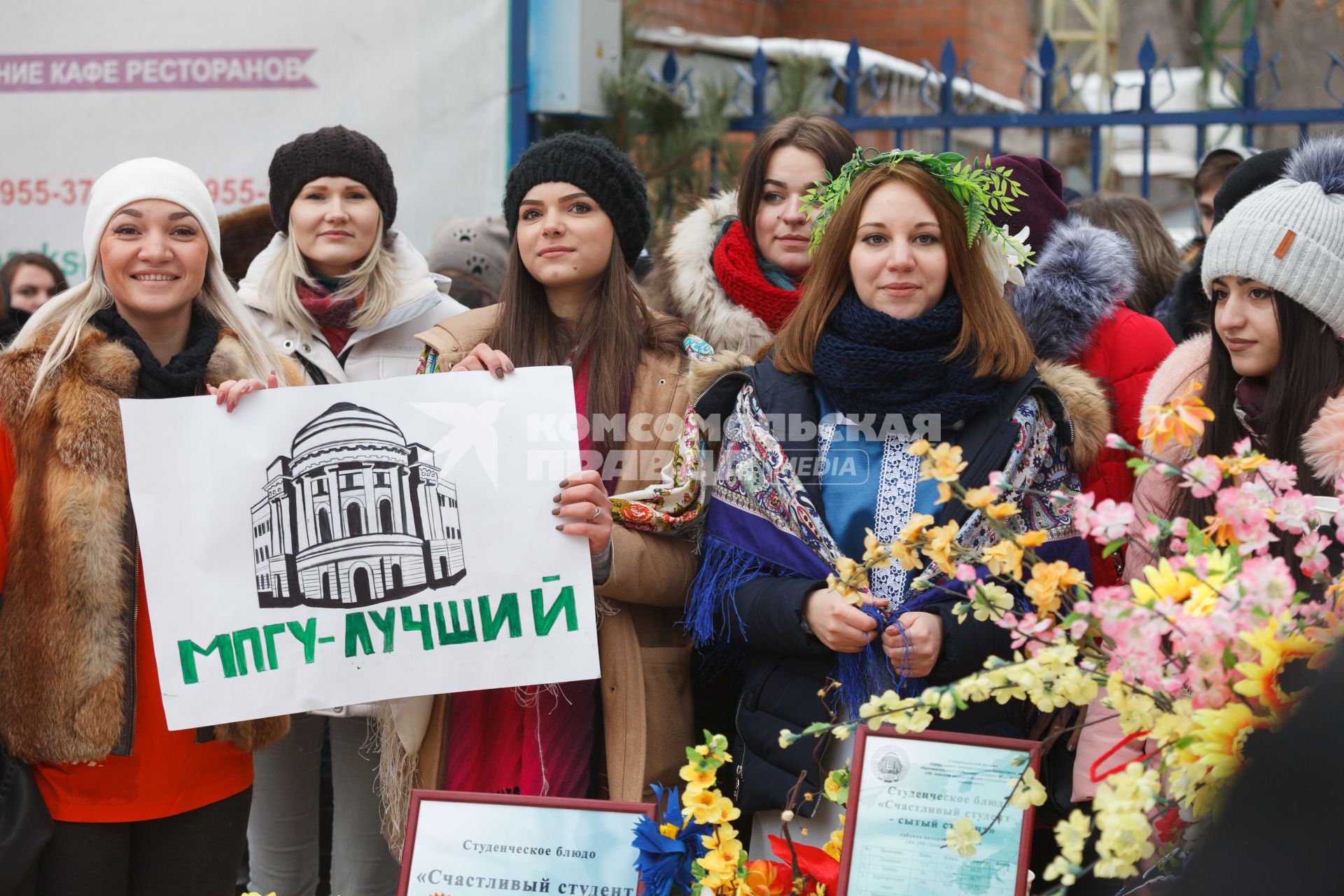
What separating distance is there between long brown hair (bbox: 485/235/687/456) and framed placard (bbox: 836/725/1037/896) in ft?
3.64

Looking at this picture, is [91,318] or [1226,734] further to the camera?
[91,318]

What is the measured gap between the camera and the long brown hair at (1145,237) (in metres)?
4.29

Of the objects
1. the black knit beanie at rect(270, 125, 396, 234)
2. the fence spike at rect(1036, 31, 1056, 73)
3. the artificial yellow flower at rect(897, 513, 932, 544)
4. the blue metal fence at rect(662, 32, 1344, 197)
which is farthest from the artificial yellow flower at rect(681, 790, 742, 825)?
the fence spike at rect(1036, 31, 1056, 73)

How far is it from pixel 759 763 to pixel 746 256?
136 cm

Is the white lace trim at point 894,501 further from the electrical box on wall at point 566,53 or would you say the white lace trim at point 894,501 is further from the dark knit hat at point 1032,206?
the electrical box on wall at point 566,53

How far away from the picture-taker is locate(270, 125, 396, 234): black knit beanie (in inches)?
141

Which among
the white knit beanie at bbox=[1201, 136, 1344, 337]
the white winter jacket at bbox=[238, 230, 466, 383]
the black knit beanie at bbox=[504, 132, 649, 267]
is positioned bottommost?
the white winter jacket at bbox=[238, 230, 466, 383]

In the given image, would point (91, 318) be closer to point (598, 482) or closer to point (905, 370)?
point (598, 482)

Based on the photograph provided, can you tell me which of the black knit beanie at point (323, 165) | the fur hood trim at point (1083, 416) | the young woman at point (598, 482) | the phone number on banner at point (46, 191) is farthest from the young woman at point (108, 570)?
the phone number on banner at point (46, 191)

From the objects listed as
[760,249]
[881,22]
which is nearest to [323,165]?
[760,249]

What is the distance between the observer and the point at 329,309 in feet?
11.4

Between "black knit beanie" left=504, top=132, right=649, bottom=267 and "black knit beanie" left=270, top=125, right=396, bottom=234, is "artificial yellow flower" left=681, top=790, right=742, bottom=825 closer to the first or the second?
"black knit beanie" left=504, top=132, right=649, bottom=267

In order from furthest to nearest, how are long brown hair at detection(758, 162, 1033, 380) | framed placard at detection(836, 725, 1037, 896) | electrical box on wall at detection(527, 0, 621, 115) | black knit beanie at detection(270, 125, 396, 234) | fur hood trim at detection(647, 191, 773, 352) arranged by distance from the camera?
1. electrical box on wall at detection(527, 0, 621, 115)
2. black knit beanie at detection(270, 125, 396, 234)
3. fur hood trim at detection(647, 191, 773, 352)
4. long brown hair at detection(758, 162, 1033, 380)
5. framed placard at detection(836, 725, 1037, 896)

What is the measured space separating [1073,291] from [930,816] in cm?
171
